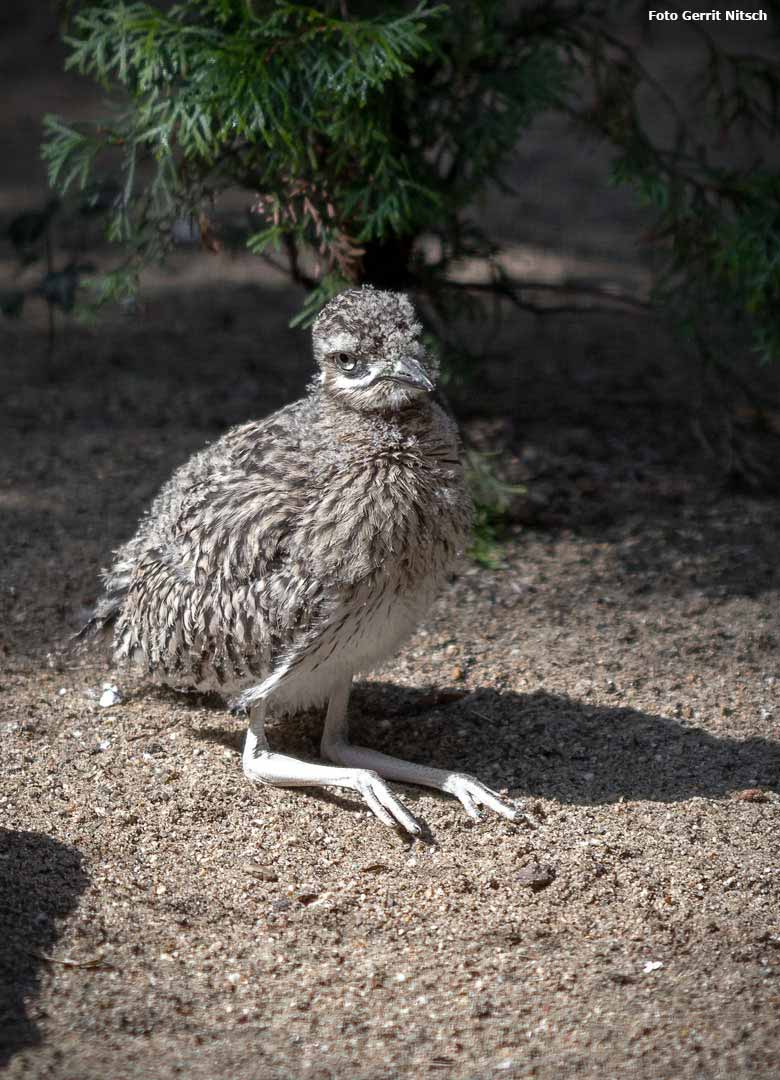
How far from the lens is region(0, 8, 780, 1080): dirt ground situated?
9.30 ft

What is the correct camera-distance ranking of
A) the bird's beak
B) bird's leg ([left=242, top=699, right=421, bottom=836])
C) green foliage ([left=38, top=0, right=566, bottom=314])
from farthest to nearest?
green foliage ([left=38, top=0, right=566, bottom=314]), bird's leg ([left=242, top=699, right=421, bottom=836]), the bird's beak

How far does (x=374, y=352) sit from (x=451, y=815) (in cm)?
130

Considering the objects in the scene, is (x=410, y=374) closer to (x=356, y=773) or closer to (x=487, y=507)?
(x=356, y=773)

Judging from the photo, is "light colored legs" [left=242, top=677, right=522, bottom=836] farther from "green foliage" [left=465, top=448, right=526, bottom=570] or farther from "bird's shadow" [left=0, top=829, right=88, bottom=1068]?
"green foliage" [left=465, top=448, right=526, bottom=570]

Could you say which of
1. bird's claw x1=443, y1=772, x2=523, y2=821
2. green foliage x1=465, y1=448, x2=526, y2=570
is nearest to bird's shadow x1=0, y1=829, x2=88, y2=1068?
bird's claw x1=443, y1=772, x2=523, y2=821

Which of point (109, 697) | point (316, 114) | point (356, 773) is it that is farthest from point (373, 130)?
point (356, 773)

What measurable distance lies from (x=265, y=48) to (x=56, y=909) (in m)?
2.81

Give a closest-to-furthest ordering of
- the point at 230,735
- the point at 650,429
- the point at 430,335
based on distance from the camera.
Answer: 1. the point at 230,735
2. the point at 430,335
3. the point at 650,429

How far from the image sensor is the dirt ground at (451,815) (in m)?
2.83

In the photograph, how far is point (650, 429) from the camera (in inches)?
250

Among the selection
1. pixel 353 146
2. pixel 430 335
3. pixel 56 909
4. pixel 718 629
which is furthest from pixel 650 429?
pixel 56 909

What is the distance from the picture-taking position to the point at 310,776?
3.70 metres

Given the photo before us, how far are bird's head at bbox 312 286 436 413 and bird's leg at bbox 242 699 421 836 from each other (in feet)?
3.15

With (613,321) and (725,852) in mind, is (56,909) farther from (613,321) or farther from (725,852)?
(613,321)
